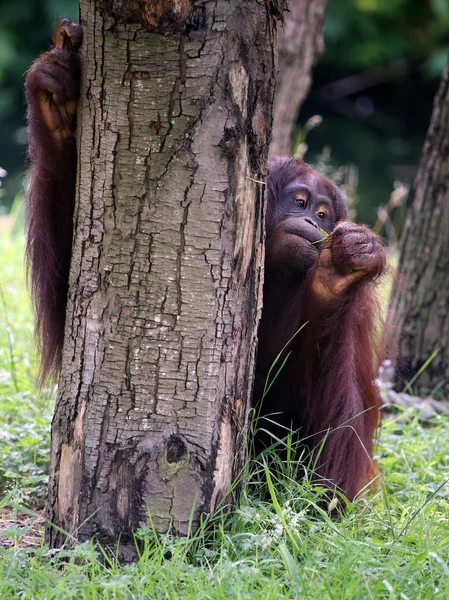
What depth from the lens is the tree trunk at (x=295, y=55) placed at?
5281 millimetres

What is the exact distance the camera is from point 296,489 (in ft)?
8.59

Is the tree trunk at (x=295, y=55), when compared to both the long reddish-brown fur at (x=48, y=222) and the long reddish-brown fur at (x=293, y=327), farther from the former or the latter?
the long reddish-brown fur at (x=48, y=222)

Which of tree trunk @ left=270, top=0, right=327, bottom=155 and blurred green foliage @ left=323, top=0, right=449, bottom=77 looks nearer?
tree trunk @ left=270, top=0, right=327, bottom=155

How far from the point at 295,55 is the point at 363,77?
620 inches

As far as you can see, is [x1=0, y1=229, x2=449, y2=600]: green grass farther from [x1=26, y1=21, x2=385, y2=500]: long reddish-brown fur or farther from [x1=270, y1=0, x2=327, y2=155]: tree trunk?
[x1=270, y1=0, x2=327, y2=155]: tree trunk

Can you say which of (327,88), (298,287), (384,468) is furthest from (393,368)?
(327,88)

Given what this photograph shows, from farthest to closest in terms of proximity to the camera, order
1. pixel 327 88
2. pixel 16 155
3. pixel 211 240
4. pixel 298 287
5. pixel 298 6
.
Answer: pixel 327 88 < pixel 16 155 < pixel 298 6 < pixel 298 287 < pixel 211 240

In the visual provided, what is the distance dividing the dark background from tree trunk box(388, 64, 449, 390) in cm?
830

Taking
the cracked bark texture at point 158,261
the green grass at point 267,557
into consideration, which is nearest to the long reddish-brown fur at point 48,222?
the cracked bark texture at point 158,261

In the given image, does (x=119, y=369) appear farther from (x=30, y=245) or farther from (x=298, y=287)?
(x=298, y=287)

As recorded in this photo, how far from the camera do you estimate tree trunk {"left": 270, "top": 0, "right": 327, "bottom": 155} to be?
5281 mm

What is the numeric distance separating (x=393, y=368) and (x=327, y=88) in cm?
1719

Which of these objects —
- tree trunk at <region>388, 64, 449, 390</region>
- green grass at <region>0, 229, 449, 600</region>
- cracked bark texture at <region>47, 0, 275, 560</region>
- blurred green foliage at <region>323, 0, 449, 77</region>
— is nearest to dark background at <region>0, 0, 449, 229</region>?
blurred green foliage at <region>323, 0, 449, 77</region>

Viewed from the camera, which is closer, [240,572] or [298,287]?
[240,572]
